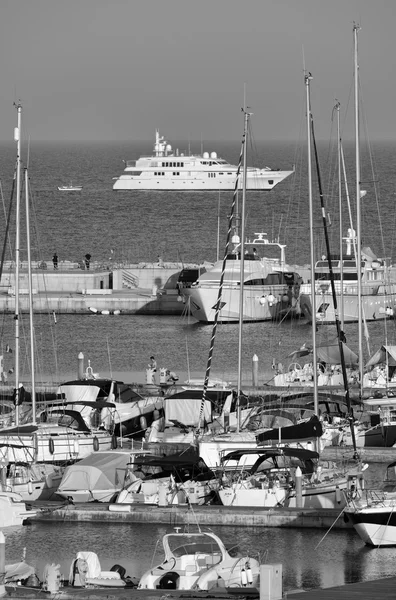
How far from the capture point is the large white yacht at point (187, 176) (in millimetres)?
153125

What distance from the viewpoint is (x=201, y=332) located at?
191ft

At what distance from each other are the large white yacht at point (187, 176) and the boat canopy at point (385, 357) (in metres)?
109

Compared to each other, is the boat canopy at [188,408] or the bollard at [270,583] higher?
the boat canopy at [188,408]

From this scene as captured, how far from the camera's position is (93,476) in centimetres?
3081

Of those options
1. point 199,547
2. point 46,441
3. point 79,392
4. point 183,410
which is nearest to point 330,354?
point 183,410

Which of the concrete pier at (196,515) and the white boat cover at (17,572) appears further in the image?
the concrete pier at (196,515)

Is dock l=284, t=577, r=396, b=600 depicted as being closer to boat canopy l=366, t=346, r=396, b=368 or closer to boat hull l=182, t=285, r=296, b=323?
boat canopy l=366, t=346, r=396, b=368

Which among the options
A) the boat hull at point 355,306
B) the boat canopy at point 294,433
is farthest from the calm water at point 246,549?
the boat hull at point 355,306

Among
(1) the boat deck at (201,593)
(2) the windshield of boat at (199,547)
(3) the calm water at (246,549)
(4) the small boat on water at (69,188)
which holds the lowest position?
(3) the calm water at (246,549)

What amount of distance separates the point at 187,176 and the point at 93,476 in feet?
405

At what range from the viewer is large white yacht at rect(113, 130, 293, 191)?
153 meters

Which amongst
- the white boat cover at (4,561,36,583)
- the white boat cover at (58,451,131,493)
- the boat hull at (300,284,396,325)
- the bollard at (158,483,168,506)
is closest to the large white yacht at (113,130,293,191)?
the boat hull at (300,284,396,325)

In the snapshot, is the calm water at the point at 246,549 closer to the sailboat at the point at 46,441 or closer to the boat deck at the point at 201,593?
the sailboat at the point at 46,441

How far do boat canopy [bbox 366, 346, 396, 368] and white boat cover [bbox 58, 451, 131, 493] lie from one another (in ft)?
41.6
